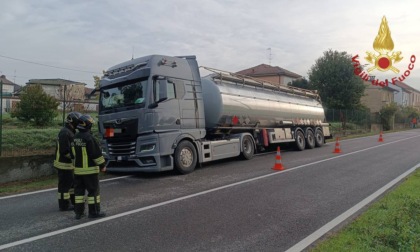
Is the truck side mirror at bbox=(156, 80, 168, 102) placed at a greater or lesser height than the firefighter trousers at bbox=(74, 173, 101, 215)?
greater

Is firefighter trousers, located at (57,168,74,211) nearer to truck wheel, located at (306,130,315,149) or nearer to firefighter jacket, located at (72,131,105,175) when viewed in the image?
firefighter jacket, located at (72,131,105,175)

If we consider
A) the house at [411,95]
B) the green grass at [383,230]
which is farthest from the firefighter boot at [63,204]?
the house at [411,95]

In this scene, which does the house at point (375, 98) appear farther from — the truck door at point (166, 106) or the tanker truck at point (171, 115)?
the truck door at point (166, 106)

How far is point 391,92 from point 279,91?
209 feet

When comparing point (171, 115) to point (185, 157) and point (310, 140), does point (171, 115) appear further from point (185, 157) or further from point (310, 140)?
point (310, 140)

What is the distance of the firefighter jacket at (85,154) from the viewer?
5.88 m

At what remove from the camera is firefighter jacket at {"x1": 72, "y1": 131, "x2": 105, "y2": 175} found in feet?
19.3

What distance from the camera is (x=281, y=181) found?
30.4 feet

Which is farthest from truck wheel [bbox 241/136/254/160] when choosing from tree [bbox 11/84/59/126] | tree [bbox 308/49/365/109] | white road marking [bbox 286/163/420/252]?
tree [bbox 308/49/365/109]

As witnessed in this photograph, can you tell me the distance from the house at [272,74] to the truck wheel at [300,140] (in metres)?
36.5

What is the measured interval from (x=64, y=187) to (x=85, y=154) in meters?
0.99

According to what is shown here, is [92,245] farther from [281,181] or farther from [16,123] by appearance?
[16,123]

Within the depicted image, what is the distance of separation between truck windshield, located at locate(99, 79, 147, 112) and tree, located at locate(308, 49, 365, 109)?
3564cm

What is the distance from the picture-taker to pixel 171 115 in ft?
33.9
